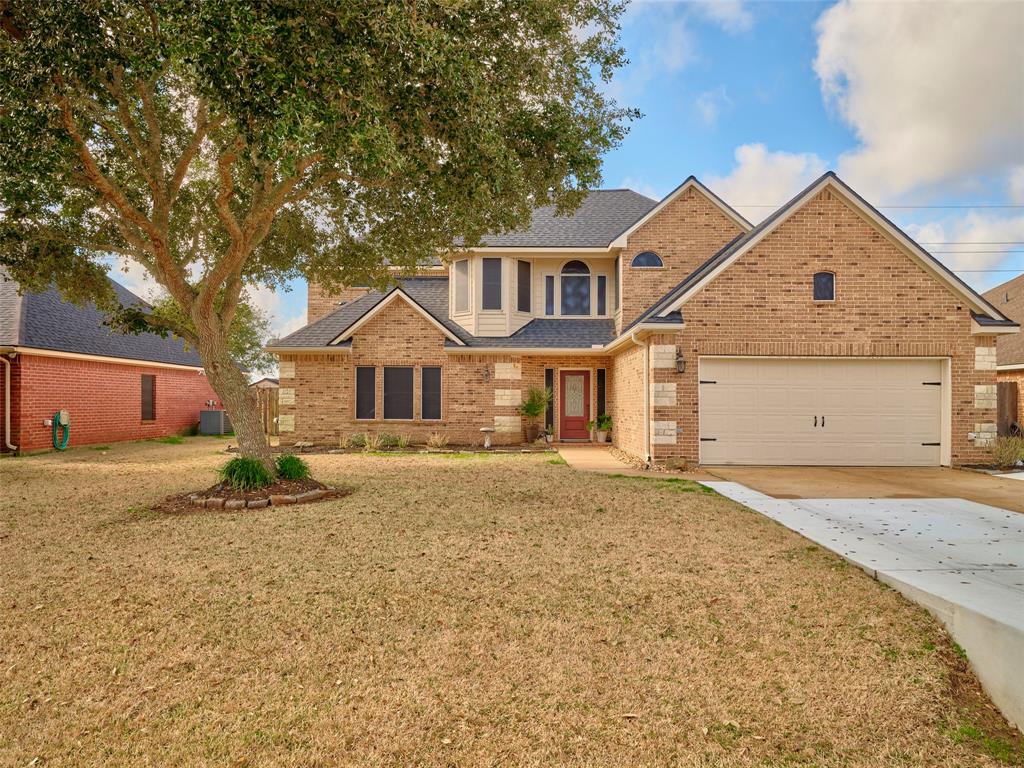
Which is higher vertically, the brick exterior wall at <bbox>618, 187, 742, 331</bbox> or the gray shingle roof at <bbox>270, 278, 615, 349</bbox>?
the brick exterior wall at <bbox>618, 187, 742, 331</bbox>

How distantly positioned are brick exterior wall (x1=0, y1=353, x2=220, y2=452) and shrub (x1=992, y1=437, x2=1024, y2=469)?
2365 centimetres

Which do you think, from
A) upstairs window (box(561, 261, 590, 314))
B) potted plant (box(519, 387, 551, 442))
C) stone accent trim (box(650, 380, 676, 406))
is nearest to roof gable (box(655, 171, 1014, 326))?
stone accent trim (box(650, 380, 676, 406))

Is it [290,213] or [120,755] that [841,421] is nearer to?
[290,213]

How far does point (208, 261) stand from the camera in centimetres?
1279

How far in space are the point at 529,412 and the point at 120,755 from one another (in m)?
14.6

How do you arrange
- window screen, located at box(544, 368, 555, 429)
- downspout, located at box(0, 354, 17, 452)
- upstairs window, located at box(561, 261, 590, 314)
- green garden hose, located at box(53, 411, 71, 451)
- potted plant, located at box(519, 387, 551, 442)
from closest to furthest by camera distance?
downspout, located at box(0, 354, 17, 452), green garden hose, located at box(53, 411, 71, 451), potted plant, located at box(519, 387, 551, 442), window screen, located at box(544, 368, 555, 429), upstairs window, located at box(561, 261, 590, 314)

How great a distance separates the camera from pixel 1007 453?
1218 cm

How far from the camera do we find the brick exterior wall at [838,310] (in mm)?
12445

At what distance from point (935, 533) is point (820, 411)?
21.1ft

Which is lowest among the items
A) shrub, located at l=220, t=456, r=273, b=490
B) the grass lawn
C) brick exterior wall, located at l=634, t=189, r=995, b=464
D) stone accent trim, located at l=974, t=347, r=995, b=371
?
the grass lawn

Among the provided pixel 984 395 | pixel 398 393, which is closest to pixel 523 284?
pixel 398 393

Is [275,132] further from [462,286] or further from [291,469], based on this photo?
[462,286]

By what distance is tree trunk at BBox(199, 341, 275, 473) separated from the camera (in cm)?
987

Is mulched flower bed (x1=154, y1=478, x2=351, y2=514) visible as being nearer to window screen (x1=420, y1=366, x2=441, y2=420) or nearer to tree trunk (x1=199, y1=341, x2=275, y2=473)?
tree trunk (x1=199, y1=341, x2=275, y2=473)
